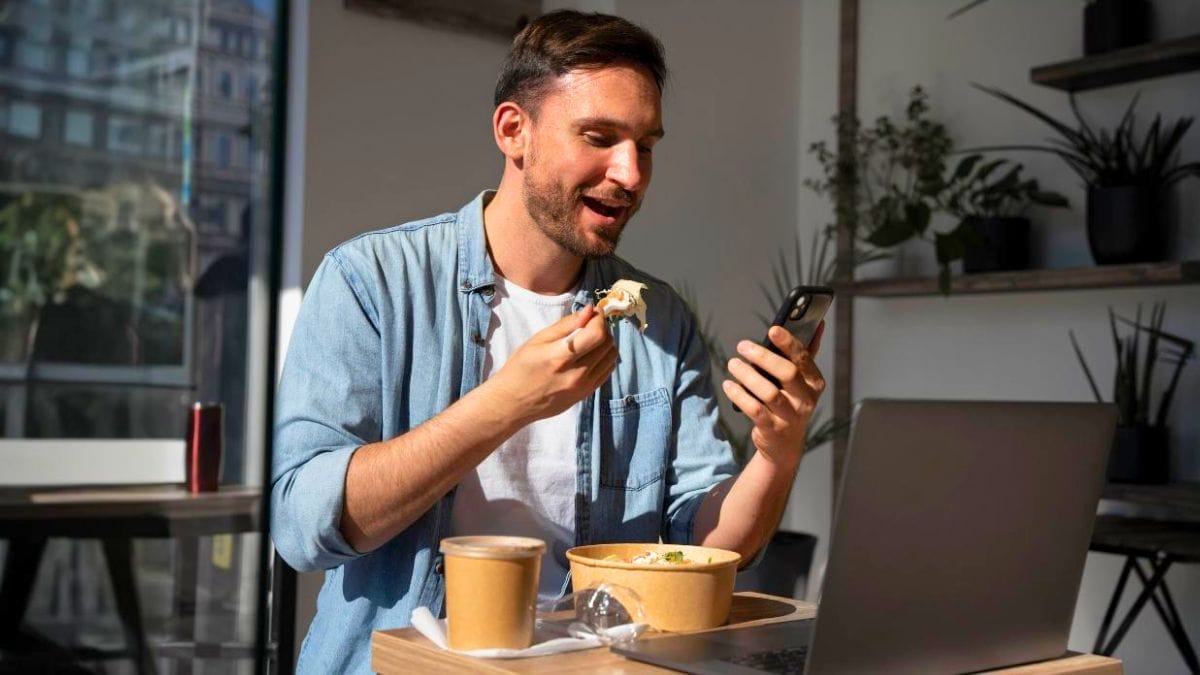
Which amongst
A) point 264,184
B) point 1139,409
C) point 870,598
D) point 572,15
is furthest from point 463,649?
point 1139,409

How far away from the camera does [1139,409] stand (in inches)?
135

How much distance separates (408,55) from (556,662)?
2612 mm

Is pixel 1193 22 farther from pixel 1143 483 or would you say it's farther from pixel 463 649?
pixel 463 649

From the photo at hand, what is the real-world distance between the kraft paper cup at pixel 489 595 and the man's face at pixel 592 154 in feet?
2.14

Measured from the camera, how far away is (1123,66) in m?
3.44

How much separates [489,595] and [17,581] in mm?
686

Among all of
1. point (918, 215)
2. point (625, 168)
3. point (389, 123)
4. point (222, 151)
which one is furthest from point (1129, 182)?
point (222, 151)

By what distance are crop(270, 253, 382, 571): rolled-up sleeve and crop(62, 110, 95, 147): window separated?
0.99 meters

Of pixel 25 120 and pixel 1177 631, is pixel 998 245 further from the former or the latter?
pixel 25 120

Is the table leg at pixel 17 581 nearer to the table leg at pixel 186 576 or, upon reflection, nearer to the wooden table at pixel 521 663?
the table leg at pixel 186 576

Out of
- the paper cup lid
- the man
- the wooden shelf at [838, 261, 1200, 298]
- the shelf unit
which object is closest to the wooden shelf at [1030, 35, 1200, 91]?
the shelf unit

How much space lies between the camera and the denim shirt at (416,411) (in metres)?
1.42

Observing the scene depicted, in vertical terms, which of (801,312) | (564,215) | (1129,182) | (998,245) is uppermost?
(1129,182)

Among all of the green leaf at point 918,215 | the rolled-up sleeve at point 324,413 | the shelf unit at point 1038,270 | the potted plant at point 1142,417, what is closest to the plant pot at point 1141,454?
the potted plant at point 1142,417
